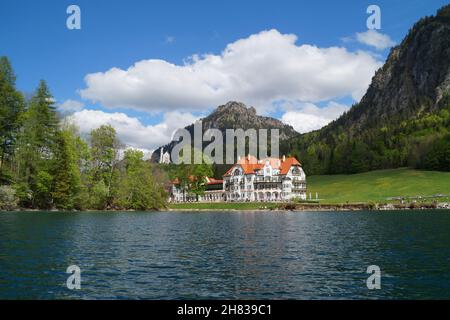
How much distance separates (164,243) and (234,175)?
464 ft

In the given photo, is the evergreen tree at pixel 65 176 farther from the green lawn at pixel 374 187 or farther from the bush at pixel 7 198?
the green lawn at pixel 374 187

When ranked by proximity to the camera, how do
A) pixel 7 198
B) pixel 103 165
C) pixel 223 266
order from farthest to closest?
1. pixel 103 165
2. pixel 7 198
3. pixel 223 266

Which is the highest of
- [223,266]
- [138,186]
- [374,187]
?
[138,186]

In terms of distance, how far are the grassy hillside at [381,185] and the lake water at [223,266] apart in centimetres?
9746

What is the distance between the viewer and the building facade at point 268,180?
17062cm

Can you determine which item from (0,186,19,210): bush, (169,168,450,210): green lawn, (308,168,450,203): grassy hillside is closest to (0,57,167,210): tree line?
(0,186,19,210): bush

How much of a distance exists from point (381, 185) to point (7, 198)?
126420 mm

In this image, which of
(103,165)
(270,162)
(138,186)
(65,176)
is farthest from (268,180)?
(65,176)

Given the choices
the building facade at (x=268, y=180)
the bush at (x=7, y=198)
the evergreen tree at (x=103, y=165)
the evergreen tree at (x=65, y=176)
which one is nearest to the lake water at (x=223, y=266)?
the bush at (x=7, y=198)

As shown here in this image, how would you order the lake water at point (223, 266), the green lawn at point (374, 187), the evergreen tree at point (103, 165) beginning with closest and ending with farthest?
1. the lake water at point (223, 266)
2. the evergreen tree at point (103, 165)
3. the green lawn at point (374, 187)

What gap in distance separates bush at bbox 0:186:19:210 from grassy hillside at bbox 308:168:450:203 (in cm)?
8914

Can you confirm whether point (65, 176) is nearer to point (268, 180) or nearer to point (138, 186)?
point (138, 186)

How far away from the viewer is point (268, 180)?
173 meters
